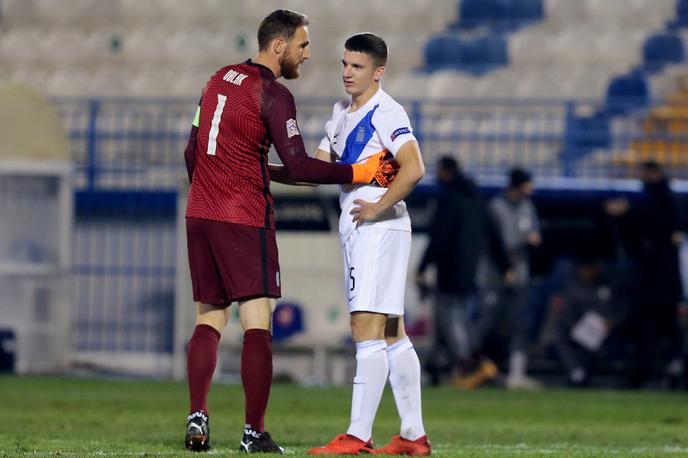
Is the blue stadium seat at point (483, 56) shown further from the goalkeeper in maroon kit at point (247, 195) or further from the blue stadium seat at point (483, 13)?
the goalkeeper in maroon kit at point (247, 195)

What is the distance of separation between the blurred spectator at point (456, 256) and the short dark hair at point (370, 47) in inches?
276

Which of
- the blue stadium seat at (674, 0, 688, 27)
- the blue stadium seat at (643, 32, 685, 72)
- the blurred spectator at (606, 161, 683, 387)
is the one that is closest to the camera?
the blurred spectator at (606, 161, 683, 387)

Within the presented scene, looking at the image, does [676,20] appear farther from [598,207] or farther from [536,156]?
[598,207]

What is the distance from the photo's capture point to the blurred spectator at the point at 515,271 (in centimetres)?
Answer: 1380

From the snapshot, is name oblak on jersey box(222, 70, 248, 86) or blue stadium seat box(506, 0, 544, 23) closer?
name oblak on jersey box(222, 70, 248, 86)

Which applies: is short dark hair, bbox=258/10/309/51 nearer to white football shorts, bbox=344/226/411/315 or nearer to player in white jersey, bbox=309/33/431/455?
player in white jersey, bbox=309/33/431/455

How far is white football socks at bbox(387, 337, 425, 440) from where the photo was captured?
661cm

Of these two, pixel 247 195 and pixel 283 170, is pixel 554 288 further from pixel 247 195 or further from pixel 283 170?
pixel 247 195

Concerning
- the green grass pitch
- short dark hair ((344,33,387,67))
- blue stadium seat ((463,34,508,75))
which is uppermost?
blue stadium seat ((463,34,508,75))

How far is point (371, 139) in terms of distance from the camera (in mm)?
6586

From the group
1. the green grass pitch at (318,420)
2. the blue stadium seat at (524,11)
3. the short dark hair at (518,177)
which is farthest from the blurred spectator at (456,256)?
the blue stadium seat at (524,11)

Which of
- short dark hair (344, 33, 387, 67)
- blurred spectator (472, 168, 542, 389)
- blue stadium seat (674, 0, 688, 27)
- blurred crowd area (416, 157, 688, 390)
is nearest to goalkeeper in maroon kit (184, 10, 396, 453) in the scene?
short dark hair (344, 33, 387, 67)

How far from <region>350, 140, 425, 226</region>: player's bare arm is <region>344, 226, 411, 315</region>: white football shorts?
0.35 feet

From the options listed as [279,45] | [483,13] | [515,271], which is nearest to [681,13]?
[483,13]
